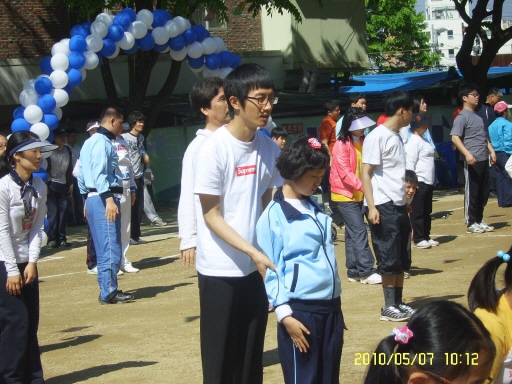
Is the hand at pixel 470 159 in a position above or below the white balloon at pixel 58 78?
below

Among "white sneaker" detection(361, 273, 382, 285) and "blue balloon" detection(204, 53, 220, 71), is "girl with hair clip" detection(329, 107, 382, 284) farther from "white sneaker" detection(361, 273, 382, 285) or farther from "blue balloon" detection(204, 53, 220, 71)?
"blue balloon" detection(204, 53, 220, 71)

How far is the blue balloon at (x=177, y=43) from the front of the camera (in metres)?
14.4

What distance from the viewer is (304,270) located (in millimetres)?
4359

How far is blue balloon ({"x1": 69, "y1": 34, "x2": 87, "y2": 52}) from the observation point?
13328mm

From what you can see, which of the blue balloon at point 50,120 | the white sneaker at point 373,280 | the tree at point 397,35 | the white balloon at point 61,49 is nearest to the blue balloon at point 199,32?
the white balloon at point 61,49

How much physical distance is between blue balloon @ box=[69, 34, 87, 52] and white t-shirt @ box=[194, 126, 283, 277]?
9.32m

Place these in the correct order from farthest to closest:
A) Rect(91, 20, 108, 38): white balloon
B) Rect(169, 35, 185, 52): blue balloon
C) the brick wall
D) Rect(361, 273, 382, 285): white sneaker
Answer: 1. the brick wall
2. Rect(169, 35, 185, 52): blue balloon
3. Rect(91, 20, 108, 38): white balloon
4. Rect(361, 273, 382, 285): white sneaker

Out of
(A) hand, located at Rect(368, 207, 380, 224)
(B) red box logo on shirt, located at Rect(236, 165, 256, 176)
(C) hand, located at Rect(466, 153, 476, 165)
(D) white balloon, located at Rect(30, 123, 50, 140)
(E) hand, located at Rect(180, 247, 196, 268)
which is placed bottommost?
(C) hand, located at Rect(466, 153, 476, 165)

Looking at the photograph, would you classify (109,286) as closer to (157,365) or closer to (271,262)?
(157,365)

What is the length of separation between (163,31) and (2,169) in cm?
871

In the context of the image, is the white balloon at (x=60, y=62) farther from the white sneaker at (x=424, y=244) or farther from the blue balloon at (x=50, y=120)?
the white sneaker at (x=424, y=244)

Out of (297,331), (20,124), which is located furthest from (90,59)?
(297,331)

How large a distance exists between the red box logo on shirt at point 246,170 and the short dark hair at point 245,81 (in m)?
0.33

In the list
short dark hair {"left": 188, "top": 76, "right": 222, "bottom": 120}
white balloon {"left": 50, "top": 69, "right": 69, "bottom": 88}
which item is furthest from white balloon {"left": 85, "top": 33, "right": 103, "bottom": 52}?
short dark hair {"left": 188, "top": 76, "right": 222, "bottom": 120}
